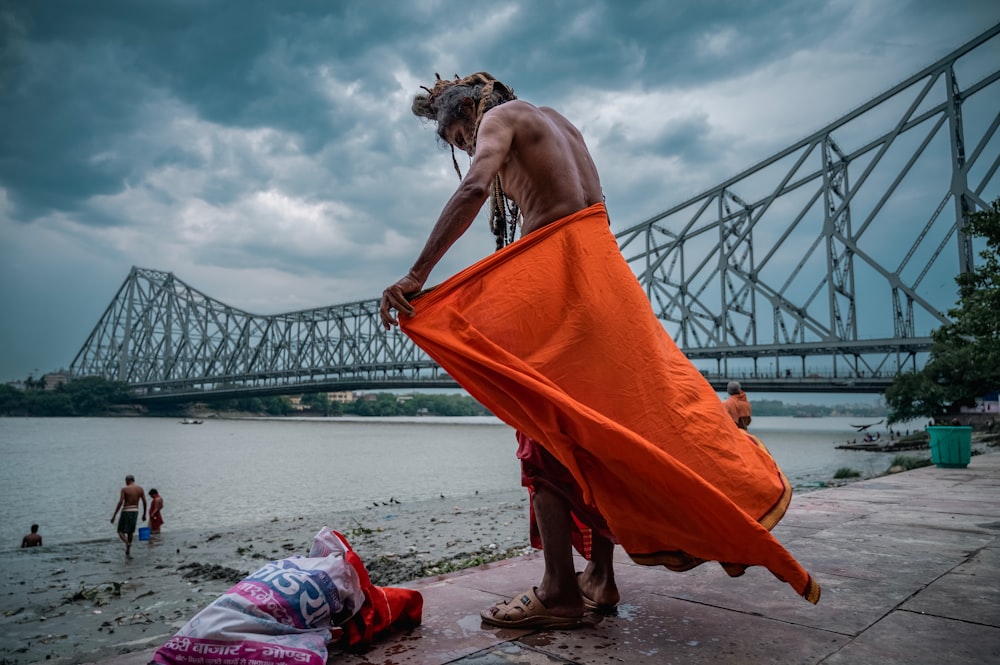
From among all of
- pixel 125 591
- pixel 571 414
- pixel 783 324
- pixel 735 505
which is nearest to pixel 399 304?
pixel 571 414

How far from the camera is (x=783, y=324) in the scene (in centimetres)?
3950

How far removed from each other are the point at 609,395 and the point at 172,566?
6.19 meters

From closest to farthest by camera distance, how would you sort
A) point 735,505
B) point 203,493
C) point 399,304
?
point 735,505, point 399,304, point 203,493

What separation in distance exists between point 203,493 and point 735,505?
14.0 metres

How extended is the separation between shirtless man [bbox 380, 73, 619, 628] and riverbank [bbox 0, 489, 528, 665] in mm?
1800

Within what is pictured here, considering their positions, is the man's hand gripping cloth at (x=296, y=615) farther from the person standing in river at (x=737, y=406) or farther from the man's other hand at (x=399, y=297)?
the person standing in river at (x=737, y=406)

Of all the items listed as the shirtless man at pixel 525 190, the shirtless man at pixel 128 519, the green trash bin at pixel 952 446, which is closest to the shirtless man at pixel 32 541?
the shirtless man at pixel 128 519

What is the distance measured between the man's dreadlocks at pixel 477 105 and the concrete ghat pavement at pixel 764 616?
4.04 feet

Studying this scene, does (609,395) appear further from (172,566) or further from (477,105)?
(172,566)

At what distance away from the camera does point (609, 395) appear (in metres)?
1.61

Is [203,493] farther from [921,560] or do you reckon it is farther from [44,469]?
[921,560]

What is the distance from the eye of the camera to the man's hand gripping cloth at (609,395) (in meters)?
1.46

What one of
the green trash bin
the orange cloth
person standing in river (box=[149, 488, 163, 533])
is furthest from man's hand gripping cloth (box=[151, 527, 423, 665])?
the green trash bin

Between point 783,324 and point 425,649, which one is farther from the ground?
point 783,324
